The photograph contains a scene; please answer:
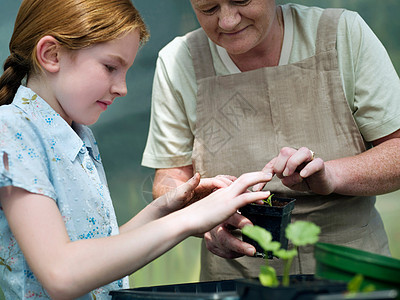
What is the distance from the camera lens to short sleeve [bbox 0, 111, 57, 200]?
1.04m

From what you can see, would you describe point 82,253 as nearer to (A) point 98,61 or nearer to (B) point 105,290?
(B) point 105,290

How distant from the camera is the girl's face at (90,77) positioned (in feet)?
4.16

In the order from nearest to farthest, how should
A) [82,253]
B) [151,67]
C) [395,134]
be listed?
1. [82,253]
2. [395,134]
3. [151,67]

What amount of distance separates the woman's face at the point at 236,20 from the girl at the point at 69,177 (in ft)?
0.99

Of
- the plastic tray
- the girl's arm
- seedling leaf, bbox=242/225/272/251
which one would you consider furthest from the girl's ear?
seedling leaf, bbox=242/225/272/251

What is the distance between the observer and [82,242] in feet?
3.36

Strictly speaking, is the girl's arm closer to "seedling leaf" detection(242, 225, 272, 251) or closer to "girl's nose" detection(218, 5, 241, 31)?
"seedling leaf" detection(242, 225, 272, 251)

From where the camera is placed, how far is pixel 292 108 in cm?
174

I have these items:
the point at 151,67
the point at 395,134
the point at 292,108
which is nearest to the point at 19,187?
the point at 292,108

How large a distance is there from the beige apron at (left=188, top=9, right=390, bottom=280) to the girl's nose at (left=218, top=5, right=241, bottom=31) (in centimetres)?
27

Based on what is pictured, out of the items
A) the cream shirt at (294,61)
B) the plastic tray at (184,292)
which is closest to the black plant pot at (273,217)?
the plastic tray at (184,292)

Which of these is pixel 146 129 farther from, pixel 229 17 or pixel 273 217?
pixel 273 217

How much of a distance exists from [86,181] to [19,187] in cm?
23

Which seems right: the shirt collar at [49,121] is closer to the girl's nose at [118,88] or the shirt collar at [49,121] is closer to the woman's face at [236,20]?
the girl's nose at [118,88]
